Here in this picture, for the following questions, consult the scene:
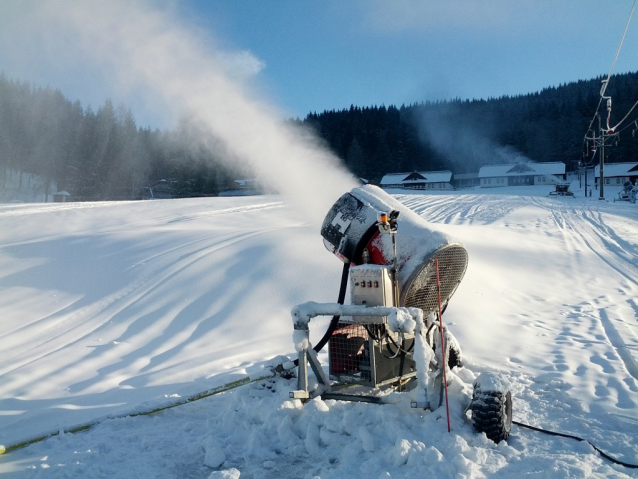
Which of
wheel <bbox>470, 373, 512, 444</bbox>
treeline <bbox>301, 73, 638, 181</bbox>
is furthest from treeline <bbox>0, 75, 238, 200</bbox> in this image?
wheel <bbox>470, 373, 512, 444</bbox>

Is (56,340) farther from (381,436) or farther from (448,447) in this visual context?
(448,447)

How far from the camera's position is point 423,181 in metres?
84.7

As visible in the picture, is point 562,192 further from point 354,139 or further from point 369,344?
point 369,344

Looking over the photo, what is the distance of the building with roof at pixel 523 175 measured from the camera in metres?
81.4

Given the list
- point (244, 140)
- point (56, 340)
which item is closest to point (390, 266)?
point (56, 340)

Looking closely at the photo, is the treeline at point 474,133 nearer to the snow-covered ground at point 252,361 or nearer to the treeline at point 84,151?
the treeline at point 84,151

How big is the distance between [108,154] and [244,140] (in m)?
55.5

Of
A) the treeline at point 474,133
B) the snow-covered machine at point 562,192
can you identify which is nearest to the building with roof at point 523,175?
the treeline at point 474,133

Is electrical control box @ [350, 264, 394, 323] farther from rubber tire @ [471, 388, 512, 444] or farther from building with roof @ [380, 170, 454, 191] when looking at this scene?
building with roof @ [380, 170, 454, 191]

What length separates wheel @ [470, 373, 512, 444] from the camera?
155 inches

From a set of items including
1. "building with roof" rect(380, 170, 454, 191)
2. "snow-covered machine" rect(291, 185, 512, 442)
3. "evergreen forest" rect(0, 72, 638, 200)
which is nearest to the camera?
"snow-covered machine" rect(291, 185, 512, 442)

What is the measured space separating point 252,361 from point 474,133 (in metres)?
119

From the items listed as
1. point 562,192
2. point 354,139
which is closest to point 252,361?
point 562,192

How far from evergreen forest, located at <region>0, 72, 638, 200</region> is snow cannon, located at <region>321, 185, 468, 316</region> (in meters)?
8.21
